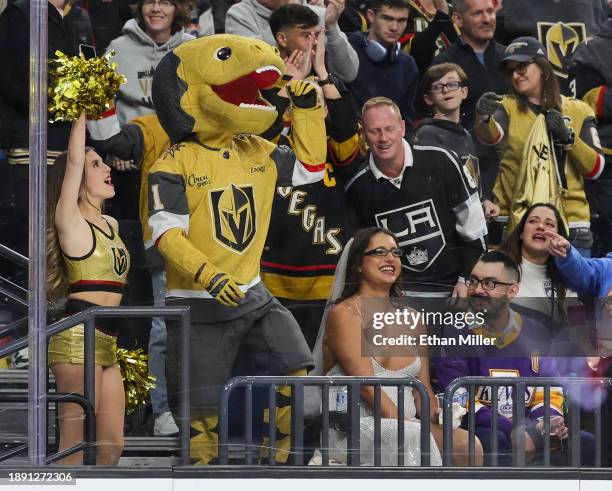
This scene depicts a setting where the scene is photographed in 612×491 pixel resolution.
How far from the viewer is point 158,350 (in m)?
3.16

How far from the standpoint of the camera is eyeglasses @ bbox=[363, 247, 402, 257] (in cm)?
310

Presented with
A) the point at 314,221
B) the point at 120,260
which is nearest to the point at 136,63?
the point at 120,260

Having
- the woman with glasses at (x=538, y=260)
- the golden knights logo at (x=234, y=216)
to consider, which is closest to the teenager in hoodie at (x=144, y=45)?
the golden knights logo at (x=234, y=216)

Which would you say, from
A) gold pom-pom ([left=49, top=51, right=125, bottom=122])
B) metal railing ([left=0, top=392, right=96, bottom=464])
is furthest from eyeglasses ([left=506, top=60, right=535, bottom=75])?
metal railing ([left=0, top=392, right=96, bottom=464])

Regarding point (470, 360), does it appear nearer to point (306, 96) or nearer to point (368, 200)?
point (368, 200)

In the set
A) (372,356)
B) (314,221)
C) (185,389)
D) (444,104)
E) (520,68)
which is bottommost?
(185,389)

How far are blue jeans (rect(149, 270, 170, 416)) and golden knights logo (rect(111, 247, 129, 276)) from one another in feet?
0.34

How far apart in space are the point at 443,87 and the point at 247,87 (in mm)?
656

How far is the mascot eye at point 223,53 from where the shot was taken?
3.13m

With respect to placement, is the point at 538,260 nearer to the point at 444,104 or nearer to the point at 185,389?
the point at 444,104

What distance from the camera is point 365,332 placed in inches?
125

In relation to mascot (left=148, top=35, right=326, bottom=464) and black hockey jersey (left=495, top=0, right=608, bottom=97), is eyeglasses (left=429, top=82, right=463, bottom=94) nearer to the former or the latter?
black hockey jersey (left=495, top=0, right=608, bottom=97)

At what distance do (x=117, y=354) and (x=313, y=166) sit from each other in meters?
0.92
